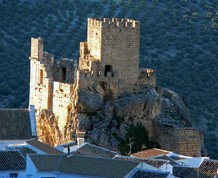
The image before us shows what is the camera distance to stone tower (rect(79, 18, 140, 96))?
82812mm

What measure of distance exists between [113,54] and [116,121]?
3.00 meters

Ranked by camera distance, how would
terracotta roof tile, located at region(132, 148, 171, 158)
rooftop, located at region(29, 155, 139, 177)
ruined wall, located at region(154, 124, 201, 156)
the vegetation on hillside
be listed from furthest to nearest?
the vegetation on hillside < ruined wall, located at region(154, 124, 201, 156) < terracotta roof tile, located at region(132, 148, 171, 158) < rooftop, located at region(29, 155, 139, 177)

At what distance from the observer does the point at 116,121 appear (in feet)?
270

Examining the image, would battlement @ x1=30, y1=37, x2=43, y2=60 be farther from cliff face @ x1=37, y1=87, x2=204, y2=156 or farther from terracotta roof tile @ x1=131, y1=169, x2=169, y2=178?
terracotta roof tile @ x1=131, y1=169, x2=169, y2=178

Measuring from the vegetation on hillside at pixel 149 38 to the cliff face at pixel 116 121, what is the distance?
1582cm

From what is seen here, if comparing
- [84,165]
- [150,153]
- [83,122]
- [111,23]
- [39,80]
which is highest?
[111,23]

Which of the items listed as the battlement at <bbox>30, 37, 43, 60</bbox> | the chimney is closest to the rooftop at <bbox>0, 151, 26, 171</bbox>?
the chimney

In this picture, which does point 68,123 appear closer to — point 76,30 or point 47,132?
point 47,132

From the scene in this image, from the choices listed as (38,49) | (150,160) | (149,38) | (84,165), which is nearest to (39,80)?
(38,49)

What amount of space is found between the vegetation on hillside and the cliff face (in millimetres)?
15818

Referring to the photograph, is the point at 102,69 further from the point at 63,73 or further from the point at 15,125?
the point at 15,125

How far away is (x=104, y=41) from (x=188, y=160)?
953 cm

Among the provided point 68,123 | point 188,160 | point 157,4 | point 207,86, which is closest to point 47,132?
point 68,123

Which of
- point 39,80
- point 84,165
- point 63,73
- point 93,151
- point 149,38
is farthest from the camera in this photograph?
point 149,38
